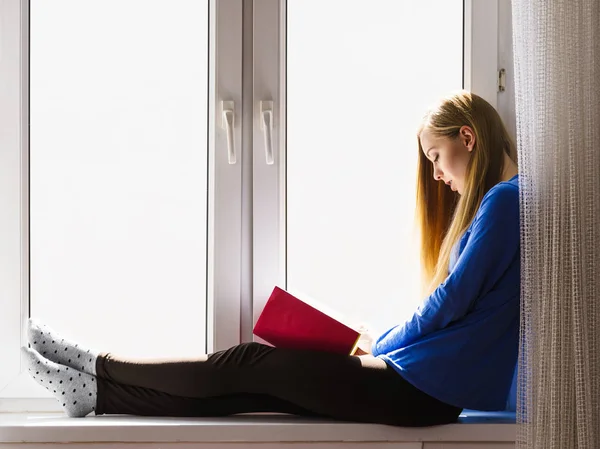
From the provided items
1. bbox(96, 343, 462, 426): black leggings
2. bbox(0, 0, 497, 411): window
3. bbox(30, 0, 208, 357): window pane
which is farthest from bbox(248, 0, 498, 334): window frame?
bbox(96, 343, 462, 426): black leggings

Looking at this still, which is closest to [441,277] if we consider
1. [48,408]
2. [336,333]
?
[336,333]

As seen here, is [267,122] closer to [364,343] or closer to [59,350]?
[364,343]

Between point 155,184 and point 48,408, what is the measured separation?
619mm

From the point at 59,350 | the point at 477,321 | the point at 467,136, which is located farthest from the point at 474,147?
the point at 59,350

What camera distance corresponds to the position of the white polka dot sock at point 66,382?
5.04ft

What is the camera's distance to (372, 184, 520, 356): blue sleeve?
1.47m

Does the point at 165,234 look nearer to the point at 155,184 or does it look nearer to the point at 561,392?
the point at 155,184

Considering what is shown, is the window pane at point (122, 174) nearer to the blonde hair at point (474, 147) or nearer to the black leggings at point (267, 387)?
the black leggings at point (267, 387)

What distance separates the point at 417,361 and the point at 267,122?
0.69m

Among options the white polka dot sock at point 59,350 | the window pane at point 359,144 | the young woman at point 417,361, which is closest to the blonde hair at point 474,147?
the young woman at point 417,361

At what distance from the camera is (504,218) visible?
1.48 m

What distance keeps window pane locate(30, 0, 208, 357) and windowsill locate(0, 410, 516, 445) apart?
13.7 inches

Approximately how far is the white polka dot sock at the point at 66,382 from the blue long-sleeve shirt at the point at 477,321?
2.21 ft

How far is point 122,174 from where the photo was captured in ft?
5.92
